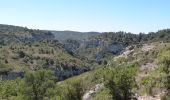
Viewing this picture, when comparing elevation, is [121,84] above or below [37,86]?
above

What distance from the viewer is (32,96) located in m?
92.9

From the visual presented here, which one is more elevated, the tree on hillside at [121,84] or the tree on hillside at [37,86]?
the tree on hillside at [121,84]

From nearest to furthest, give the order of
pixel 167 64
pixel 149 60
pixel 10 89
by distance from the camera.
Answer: pixel 167 64 → pixel 10 89 → pixel 149 60

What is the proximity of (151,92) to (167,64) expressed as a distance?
1029cm

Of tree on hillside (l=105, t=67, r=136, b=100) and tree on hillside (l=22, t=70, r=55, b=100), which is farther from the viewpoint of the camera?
tree on hillside (l=22, t=70, r=55, b=100)

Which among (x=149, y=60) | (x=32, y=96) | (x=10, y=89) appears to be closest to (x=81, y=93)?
(x=32, y=96)

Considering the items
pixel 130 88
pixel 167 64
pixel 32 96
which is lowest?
pixel 32 96

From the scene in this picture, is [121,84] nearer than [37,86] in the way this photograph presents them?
Yes

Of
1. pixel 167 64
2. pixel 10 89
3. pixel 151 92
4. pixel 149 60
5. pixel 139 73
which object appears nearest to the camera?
pixel 167 64

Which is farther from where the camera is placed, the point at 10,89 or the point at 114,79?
the point at 10,89

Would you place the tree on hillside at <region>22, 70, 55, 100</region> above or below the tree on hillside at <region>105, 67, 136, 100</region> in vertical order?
below

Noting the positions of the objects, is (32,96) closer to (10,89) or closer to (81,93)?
(10,89)

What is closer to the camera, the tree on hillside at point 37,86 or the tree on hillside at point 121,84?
the tree on hillside at point 121,84

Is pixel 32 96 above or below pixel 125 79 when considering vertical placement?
below
